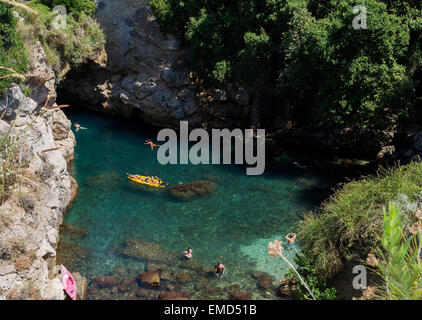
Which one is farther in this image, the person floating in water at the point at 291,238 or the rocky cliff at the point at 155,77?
the rocky cliff at the point at 155,77

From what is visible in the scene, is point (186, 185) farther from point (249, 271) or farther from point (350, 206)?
point (350, 206)

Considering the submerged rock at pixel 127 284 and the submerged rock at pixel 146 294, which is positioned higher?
the submerged rock at pixel 127 284

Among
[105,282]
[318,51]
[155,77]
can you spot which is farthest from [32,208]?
[155,77]

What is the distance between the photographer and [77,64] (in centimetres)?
2847

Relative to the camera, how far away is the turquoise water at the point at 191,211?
58.8 ft

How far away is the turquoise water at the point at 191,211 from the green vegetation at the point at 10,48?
682 cm

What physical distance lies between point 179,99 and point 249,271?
578 inches

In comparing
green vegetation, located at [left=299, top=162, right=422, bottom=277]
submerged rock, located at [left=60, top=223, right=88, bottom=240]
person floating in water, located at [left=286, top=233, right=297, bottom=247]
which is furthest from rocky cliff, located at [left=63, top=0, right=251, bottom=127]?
green vegetation, located at [left=299, top=162, right=422, bottom=277]

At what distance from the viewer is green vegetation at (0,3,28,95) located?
19.3 metres

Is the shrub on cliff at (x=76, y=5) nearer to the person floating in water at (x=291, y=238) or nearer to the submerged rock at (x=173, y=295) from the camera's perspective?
the person floating in water at (x=291, y=238)

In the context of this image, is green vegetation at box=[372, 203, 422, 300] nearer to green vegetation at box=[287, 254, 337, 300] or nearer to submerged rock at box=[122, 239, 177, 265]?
green vegetation at box=[287, 254, 337, 300]

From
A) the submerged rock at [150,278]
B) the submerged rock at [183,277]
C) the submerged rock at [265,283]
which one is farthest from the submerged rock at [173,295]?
the submerged rock at [265,283]

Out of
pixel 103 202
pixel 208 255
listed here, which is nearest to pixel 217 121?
pixel 103 202

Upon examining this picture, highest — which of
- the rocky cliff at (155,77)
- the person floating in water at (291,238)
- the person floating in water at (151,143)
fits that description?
the rocky cliff at (155,77)
